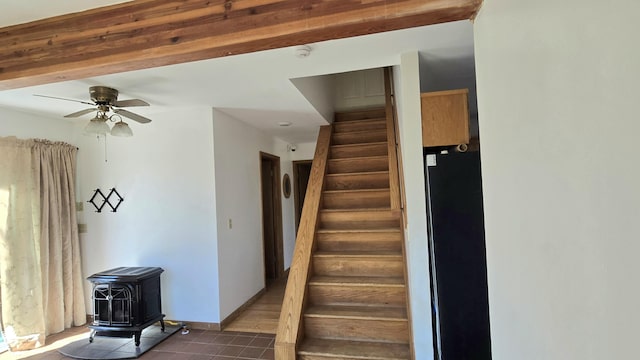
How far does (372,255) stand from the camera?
3.07 metres

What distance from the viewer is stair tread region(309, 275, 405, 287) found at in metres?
2.88

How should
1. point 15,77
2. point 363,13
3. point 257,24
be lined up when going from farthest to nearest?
point 15,77 < point 257,24 < point 363,13

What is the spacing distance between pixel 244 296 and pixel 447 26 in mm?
3540

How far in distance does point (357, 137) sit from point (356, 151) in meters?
0.34

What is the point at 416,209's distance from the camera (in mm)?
2236

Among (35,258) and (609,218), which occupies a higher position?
(609,218)

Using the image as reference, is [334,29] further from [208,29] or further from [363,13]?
[208,29]

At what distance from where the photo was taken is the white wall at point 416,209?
87.0 inches

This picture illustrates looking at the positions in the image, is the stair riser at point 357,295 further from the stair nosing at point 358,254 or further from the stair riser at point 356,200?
the stair riser at point 356,200

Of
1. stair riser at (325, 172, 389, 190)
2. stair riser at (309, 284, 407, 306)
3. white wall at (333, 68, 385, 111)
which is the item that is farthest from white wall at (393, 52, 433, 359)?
white wall at (333, 68, 385, 111)

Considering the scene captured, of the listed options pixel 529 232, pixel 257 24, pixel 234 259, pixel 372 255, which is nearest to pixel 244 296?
pixel 234 259

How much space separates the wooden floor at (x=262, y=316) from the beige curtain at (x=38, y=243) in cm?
184

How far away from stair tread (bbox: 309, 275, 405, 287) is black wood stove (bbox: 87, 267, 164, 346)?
5.50 ft

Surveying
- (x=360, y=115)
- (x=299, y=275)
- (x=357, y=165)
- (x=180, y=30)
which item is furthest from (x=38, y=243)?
(x=360, y=115)
